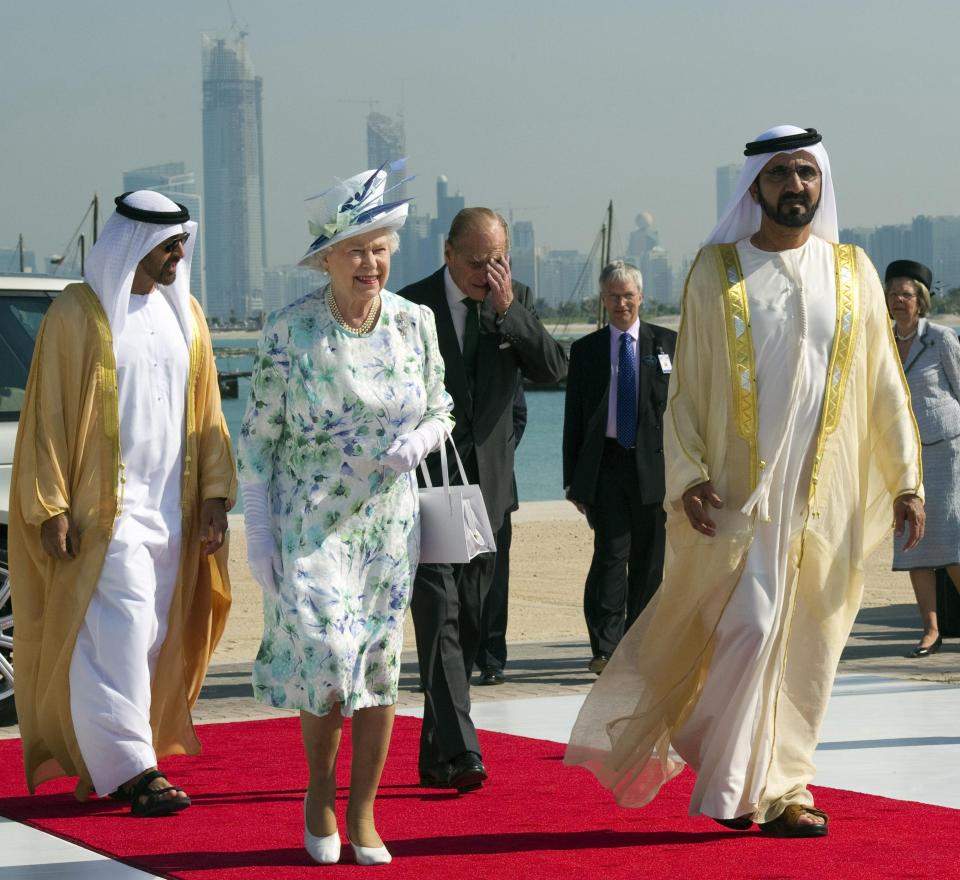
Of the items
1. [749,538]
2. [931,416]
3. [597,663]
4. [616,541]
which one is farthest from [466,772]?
[931,416]

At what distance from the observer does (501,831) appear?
5988 mm

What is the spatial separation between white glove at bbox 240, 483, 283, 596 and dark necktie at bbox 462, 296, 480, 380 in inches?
82.2

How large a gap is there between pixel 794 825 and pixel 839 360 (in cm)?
140

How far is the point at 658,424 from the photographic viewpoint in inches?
397

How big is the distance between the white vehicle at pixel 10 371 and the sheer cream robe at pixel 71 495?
3.92ft

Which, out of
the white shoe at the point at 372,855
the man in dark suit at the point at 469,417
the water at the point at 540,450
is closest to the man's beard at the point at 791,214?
the man in dark suit at the point at 469,417

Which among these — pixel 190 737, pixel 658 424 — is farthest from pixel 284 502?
pixel 658 424

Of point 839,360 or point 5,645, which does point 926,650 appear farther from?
point 5,645

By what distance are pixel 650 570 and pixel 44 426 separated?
14.0 ft

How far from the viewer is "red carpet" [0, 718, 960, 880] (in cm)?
542

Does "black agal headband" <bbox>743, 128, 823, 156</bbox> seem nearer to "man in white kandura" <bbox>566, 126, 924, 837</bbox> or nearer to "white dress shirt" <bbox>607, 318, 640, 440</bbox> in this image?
"man in white kandura" <bbox>566, 126, 924, 837</bbox>

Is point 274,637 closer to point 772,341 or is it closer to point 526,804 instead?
point 526,804

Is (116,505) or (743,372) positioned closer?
(743,372)

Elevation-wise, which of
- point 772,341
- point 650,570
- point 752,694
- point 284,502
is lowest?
point 650,570
